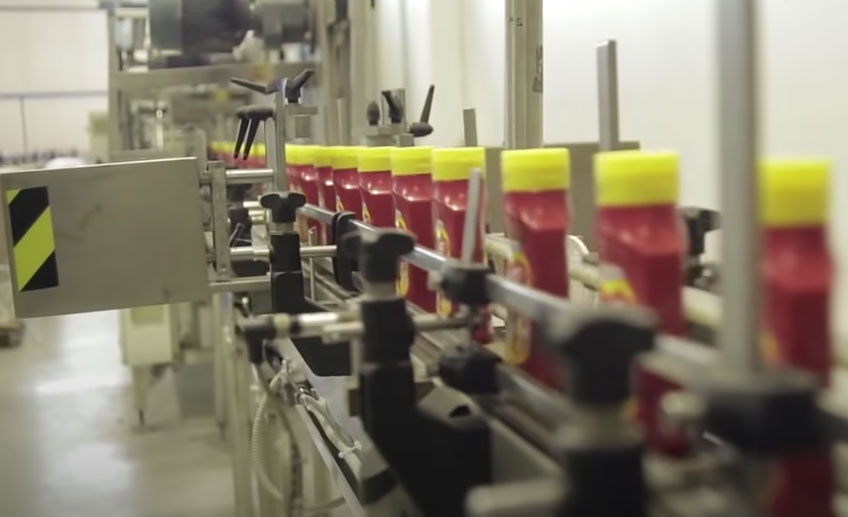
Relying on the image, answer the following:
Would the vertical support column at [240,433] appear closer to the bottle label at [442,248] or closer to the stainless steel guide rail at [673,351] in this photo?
the bottle label at [442,248]

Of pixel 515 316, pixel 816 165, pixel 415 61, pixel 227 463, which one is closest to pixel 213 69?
pixel 415 61

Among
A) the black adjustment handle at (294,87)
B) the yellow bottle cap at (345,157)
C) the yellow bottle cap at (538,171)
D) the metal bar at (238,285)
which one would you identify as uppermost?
the black adjustment handle at (294,87)

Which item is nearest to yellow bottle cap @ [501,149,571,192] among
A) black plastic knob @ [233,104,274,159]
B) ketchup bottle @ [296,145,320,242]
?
ketchup bottle @ [296,145,320,242]

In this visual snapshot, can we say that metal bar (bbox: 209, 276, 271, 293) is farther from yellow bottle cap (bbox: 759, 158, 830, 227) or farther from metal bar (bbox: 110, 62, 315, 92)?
metal bar (bbox: 110, 62, 315, 92)

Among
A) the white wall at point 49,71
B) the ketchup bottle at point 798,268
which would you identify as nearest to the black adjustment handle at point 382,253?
the ketchup bottle at point 798,268

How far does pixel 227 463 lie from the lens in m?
3.43

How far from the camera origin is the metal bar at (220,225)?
4.69ft

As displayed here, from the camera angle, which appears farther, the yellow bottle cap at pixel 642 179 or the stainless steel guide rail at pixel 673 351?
the yellow bottle cap at pixel 642 179

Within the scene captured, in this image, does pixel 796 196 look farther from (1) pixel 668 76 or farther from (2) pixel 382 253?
(1) pixel 668 76

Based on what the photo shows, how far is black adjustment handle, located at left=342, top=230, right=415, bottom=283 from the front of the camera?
781 millimetres

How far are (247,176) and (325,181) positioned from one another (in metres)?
0.13

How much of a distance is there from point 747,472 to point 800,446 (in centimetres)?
3

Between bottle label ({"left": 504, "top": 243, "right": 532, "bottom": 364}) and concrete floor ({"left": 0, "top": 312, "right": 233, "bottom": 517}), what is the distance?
240 centimetres

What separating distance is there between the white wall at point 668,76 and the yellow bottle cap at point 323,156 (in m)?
0.54
